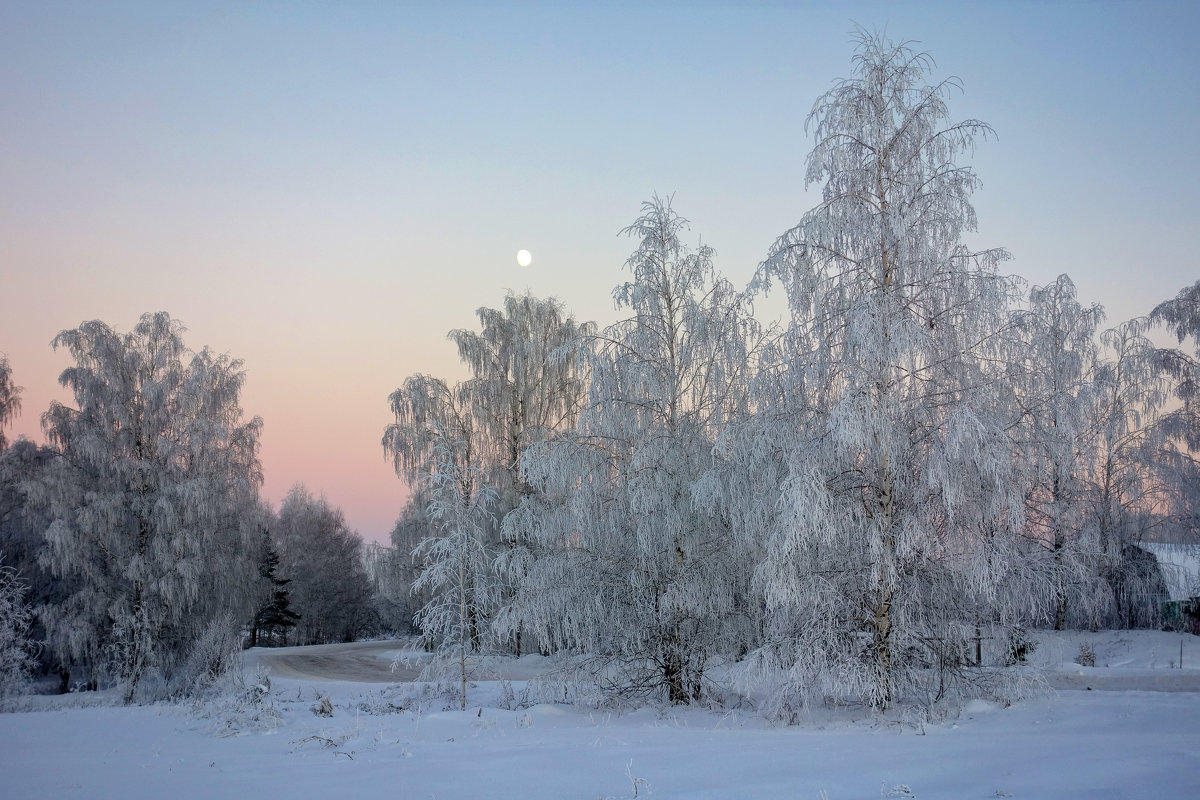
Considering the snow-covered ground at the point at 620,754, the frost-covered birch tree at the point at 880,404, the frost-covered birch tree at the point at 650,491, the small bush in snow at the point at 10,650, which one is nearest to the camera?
the snow-covered ground at the point at 620,754

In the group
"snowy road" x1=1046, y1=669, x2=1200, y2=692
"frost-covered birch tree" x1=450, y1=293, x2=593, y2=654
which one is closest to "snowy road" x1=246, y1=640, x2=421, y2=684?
"frost-covered birch tree" x1=450, y1=293, x2=593, y2=654

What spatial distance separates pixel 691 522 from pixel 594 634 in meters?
2.14

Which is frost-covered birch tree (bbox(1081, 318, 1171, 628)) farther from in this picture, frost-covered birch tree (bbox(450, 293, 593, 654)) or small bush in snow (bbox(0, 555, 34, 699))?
small bush in snow (bbox(0, 555, 34, 699))

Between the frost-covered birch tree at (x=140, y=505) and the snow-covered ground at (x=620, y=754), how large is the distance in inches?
300

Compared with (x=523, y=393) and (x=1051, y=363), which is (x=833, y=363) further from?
(x=523, y=393)

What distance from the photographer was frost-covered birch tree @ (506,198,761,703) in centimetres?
1106

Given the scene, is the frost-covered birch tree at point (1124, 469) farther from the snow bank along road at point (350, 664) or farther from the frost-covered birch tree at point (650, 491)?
the snow bank along road at point (350, 664)

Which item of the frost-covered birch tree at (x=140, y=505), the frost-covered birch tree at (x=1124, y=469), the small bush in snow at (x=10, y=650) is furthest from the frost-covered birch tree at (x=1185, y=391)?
the small bush in snow at (x=10, y=650)

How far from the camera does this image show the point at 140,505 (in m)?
18.7

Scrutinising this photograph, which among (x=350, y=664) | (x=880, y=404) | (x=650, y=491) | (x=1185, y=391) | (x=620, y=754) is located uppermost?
(x=1185, y=391)

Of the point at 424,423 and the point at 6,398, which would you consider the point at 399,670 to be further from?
the point at 6,398

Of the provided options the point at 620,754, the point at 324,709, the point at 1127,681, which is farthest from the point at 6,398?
the point at 1127,681

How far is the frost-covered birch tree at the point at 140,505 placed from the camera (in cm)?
1797

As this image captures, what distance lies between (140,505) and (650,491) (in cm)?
1416
